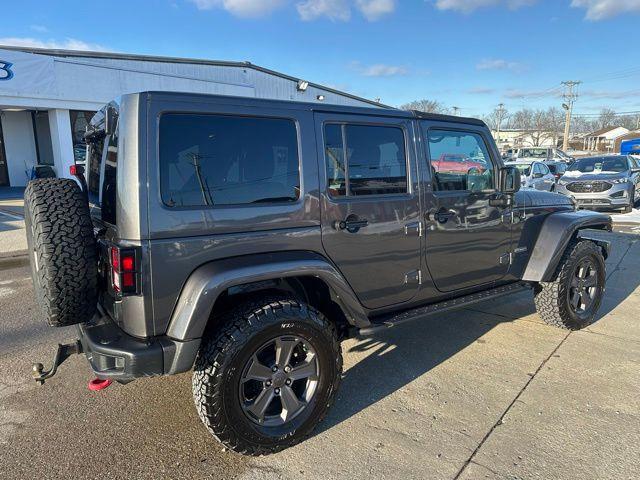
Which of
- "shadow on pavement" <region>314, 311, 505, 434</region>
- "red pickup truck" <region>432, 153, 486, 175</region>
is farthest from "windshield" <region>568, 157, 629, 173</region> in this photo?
"red pickup truck" <region>432, 153, 486, 175</region>

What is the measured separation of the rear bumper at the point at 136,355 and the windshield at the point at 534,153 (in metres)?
27.1

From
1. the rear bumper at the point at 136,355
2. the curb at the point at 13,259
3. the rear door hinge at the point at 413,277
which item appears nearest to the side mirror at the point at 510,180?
the rear door hinge at the point at 413,277

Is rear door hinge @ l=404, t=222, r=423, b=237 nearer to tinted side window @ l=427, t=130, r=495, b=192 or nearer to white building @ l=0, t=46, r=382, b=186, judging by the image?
tinted side window @ l=427, t=130, r=495, b=192

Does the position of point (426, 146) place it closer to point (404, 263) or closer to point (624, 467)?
point (404, 263)

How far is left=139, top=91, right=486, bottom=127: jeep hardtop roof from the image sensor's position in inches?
90.8

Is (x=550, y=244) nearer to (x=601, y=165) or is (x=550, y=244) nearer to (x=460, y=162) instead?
(x=460, y=162)

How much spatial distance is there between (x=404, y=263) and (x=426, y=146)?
34.5 inches

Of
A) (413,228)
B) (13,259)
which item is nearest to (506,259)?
(413,228)

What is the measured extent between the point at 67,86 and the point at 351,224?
48.8 ft

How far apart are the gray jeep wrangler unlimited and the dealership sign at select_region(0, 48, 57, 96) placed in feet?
42.2

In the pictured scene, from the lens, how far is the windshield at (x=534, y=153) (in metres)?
25.6

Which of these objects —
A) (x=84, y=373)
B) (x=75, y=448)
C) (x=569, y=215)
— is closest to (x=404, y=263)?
(x=569, y=215)

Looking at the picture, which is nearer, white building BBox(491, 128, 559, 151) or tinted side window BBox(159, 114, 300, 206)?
tinted side window BBox(159, 114, 300, 206)

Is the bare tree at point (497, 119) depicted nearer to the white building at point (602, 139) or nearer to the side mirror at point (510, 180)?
the white building at point (602, 139)
